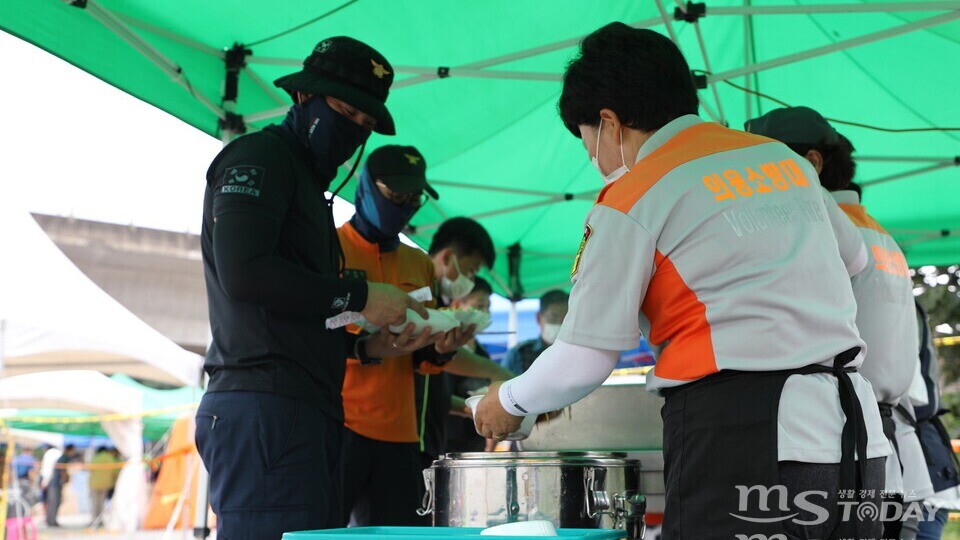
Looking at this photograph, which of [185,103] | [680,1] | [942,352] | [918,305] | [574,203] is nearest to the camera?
[918,305]

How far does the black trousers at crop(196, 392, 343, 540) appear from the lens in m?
2.06

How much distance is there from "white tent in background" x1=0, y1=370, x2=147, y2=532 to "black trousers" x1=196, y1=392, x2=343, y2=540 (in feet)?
26.8

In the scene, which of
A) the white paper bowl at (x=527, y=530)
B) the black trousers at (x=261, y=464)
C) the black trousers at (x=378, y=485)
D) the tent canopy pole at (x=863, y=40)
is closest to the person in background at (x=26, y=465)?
the tent canopy pole at (x=863, y=40)

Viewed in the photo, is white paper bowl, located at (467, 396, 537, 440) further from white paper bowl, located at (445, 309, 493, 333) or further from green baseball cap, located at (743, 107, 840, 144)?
green baseball cap, located at (743, 107, 840, 144)

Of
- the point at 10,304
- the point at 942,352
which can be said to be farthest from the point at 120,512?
the point at 942,352

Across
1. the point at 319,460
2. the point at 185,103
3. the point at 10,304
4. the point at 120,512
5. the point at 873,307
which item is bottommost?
the point at 120,512

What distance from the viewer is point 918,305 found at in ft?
11.6

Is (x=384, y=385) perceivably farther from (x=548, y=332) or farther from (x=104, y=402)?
(x=104, y=402)

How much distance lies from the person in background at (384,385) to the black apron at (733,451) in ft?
4.38

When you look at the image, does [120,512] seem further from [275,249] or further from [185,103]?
[275,249]

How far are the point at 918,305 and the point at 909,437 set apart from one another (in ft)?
2.95

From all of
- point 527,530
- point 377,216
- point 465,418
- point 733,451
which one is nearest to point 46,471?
point 465,418

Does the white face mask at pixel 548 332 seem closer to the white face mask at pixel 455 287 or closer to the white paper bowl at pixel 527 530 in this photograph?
the white face mask at pixel 455 287

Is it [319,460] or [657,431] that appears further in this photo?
[657,431]
